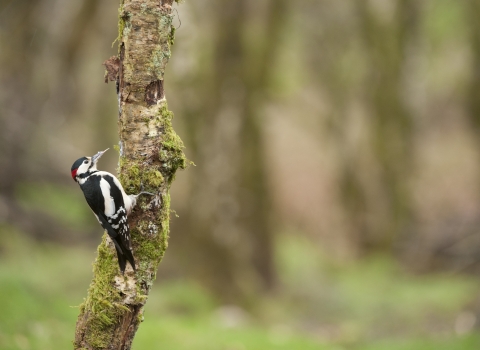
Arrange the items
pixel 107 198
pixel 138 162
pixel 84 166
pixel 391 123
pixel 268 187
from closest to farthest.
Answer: pixel 138 162 → pixel 107 198 → pixel 84 166 → pixel 268 187 → pixel 391 123

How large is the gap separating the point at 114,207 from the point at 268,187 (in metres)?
7.91

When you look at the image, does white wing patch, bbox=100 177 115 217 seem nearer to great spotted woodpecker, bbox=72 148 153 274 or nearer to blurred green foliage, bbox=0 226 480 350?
great spotted woodpecker, bbox=72 148 153 274

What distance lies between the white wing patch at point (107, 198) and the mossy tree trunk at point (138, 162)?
16 cm

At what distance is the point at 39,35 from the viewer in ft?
44.9

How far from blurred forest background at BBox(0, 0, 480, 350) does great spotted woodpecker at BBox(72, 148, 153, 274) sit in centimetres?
223

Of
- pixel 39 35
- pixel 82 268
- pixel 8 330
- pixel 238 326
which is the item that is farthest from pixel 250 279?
pixel 39 35

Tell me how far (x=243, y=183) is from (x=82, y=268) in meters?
3.69

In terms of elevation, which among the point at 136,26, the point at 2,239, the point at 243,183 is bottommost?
the point at 136,26

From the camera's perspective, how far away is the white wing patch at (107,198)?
14.1 ft

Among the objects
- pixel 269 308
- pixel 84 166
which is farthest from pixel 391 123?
pixel 84 166

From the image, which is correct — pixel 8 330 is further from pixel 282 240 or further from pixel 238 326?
pixel 282 240

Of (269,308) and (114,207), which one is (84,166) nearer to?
(114,207)

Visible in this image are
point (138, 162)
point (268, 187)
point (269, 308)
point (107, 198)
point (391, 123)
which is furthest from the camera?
point (391, 123)

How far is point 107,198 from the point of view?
4.45m
